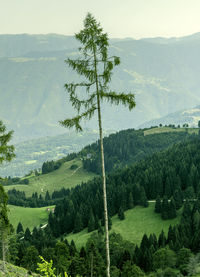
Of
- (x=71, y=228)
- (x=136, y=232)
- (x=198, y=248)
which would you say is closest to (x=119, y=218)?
(x=136, y=232)

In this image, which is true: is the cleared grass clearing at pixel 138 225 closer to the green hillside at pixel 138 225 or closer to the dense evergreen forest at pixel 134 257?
the green hillside at pixel 138 225

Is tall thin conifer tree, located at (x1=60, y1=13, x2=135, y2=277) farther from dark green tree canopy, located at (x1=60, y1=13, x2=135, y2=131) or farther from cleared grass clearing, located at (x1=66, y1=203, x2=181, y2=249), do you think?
cleared grass clearing, located at (x1=66, y1=203, x2=181, y2=249)

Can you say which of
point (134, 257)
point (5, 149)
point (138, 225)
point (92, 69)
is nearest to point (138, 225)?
point (138, 225)

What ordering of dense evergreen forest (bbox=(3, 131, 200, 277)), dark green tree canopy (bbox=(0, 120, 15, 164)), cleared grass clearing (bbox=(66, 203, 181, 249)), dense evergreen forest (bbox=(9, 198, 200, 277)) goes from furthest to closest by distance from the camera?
1. cleared grass clearing (bbox=(66, 203, 181, 249))
2. dense evergreen forest (bbox=(3, 131, 200, 277))
3. dense evergreen forest (bbox=(9, 198, 200, 277))
4. dark green tree canopy (bbox=(0, 120, 15, 164))

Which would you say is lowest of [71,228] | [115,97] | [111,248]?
[71,228]

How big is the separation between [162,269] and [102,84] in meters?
76.6

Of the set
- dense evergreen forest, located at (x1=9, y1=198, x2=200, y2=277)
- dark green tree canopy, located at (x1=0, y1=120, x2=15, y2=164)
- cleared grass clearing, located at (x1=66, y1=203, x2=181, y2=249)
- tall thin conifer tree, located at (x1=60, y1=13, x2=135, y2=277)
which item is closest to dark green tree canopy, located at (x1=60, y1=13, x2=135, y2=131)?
tall thin conifer tree, located at (x1=60, y1=13, x2=135, y2=277)

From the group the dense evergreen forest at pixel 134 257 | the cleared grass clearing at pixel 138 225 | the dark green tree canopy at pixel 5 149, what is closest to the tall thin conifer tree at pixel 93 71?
the dark green tree canopy at pixel 5 149

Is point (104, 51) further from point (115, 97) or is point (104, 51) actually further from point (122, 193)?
point (122, 193)

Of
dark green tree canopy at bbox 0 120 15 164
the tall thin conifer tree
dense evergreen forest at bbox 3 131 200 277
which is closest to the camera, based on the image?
the tall thin conifer tree

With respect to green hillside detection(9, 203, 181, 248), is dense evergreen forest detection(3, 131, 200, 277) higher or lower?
higher

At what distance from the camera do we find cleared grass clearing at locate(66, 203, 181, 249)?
146m

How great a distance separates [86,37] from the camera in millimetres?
31828

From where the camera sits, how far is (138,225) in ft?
507
